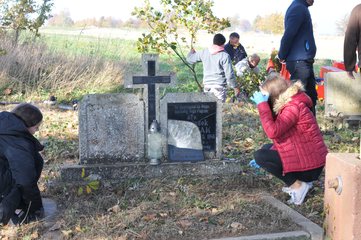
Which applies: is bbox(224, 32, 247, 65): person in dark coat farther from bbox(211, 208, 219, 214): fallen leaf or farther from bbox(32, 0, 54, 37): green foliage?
bbox(211, 208, 219, 214): fallen leaf

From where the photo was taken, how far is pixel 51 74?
38.6 ft

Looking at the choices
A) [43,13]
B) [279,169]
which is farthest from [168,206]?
[43,13]

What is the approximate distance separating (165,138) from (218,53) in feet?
12.5

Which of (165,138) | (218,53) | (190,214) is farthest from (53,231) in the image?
(218,53)

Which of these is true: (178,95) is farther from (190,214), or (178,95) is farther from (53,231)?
(53,231)

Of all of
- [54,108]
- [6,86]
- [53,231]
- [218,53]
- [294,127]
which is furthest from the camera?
[6,86]

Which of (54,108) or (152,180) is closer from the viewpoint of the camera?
(152,180)

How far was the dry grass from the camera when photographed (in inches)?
454

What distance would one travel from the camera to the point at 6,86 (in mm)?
11570

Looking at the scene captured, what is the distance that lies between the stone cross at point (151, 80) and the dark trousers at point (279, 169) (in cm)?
127

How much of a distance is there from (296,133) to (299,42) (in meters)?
2.28

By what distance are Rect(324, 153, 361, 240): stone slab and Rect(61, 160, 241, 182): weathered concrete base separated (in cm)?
175

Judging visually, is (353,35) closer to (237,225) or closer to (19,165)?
(237,225)

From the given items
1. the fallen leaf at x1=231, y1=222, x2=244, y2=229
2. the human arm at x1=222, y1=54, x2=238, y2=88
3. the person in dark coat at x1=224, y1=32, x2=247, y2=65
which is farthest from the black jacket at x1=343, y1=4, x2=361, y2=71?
the person in dark coat at x1=224, y1=32, x2=247, y2=65
